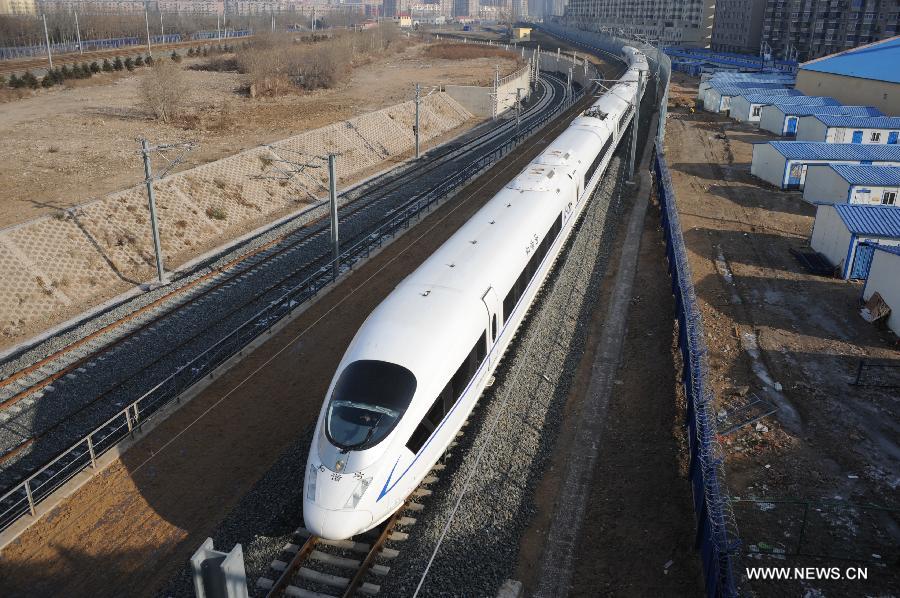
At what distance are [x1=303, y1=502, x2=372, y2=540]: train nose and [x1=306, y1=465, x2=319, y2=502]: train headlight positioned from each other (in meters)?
0.21

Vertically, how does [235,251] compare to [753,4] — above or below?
below

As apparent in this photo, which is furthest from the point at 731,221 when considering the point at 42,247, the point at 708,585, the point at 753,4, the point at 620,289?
the point at 753,4

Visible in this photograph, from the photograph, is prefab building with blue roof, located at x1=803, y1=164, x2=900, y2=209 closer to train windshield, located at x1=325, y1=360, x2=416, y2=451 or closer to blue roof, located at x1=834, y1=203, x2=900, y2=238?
blue roof, located at x1=834, y1=203, x2=900, y2=238

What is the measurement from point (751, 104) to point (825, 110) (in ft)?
31.8

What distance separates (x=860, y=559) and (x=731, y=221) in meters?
26.9

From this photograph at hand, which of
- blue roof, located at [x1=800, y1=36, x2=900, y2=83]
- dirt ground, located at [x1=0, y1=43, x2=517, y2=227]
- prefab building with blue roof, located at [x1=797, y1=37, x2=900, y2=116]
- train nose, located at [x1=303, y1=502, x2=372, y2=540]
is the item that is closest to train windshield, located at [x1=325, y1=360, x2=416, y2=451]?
train nose, located at [x1=303, y1=502, x2=372, y2=540]

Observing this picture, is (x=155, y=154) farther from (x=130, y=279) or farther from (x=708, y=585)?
(x=708, y=585)

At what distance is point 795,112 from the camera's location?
62188 mm

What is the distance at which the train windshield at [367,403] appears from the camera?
13.0m

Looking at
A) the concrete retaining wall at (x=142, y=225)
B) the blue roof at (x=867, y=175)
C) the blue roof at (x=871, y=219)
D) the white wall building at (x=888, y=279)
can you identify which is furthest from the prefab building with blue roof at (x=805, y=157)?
the concrete retaining wall at (x=142, y=225)

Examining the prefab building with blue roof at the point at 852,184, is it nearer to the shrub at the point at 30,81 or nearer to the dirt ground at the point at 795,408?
the dirt ground at the point at 795,408

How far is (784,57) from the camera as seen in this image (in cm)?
12688

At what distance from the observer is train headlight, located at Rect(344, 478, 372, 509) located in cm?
1248

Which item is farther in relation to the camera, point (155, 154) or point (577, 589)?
point (155, 154)
